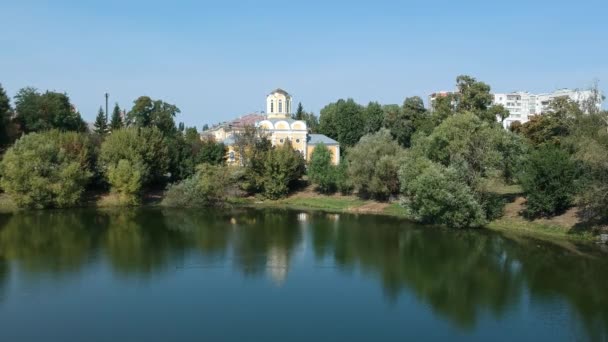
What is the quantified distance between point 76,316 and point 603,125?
3009 cm

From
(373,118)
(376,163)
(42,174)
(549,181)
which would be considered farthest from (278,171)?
(373,118)

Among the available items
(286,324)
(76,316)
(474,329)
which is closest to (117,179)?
(76,316)

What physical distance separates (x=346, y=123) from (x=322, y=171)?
2190cm

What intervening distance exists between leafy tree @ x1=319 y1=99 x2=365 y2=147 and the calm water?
3417 cm

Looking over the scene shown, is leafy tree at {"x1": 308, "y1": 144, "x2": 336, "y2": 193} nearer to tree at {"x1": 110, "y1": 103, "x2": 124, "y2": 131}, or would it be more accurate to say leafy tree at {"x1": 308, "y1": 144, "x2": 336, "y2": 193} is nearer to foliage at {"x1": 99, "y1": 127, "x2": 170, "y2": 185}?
foliage at {"x1": 99, "y1": 127, "x2": 170, "y2": 185}

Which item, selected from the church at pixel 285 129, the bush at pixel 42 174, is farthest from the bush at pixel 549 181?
the bush at pixel 42 174

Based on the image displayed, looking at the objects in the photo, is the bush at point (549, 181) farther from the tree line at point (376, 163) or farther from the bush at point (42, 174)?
the bush at point (42, 174)

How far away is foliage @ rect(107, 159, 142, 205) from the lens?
44188mm

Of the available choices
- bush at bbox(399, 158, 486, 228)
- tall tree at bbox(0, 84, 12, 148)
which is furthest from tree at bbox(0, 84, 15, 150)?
bush at bbox(399, 158, 486, 228)

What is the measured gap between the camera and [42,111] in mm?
54969

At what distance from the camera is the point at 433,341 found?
16141 mm

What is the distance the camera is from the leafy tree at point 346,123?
68.6 metres

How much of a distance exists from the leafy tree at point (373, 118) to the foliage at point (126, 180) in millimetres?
31236

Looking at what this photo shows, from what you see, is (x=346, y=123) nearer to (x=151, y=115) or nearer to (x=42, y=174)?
(x=151, y=115)
